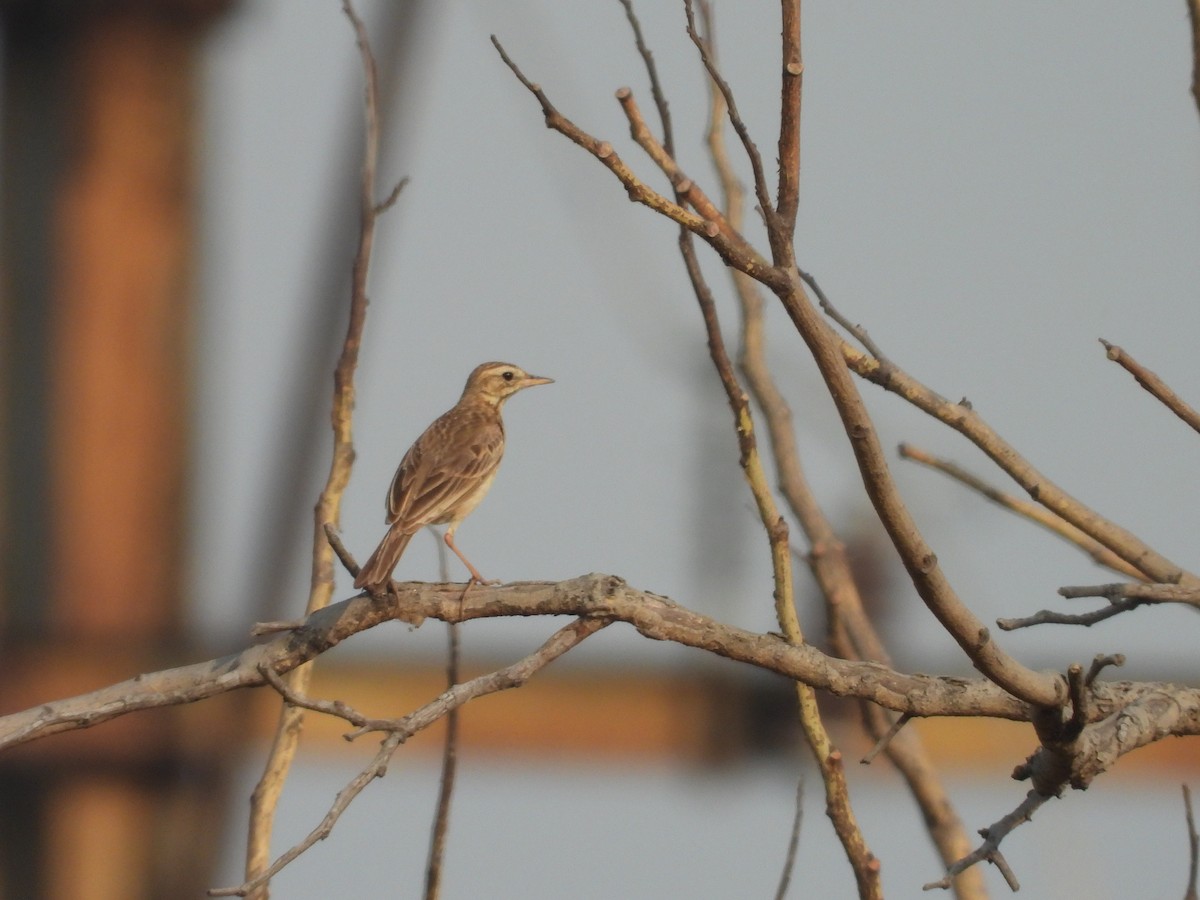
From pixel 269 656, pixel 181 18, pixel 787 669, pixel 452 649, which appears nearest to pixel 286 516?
pixel 269 656

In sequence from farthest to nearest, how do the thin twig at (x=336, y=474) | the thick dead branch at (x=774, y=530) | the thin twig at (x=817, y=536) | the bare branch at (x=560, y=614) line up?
1. the thin twig at (x=817, y=536)
2. the thin twig at (x=336, y=474)
3. the thick dead branch at (x=774, y=530)
4. the bare branch at (x=560, y=614)

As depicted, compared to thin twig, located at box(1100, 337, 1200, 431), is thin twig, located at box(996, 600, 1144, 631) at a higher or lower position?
lower

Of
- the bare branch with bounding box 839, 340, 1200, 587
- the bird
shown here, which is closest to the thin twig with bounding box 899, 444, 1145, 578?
the bare branch with bounding box 839, 340, 1200, 587

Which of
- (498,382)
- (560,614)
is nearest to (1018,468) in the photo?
(560,614)

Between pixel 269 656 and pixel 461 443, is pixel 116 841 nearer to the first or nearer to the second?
pixel 461 443

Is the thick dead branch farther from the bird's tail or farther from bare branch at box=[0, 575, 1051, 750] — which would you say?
the bird's tail

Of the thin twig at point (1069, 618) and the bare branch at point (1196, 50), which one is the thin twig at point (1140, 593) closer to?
the thin twig at point (1069, 618)

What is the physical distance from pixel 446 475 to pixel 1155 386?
3710 millimetres

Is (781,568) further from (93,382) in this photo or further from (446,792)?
(93,382)

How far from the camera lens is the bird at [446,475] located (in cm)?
690

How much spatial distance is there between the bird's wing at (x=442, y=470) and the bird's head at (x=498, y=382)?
3.41 feet

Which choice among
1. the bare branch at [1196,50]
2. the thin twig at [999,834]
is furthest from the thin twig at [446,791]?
the bare branch at [1196,50]

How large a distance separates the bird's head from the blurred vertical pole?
8.62ft

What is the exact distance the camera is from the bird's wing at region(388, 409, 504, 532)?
7.09m
